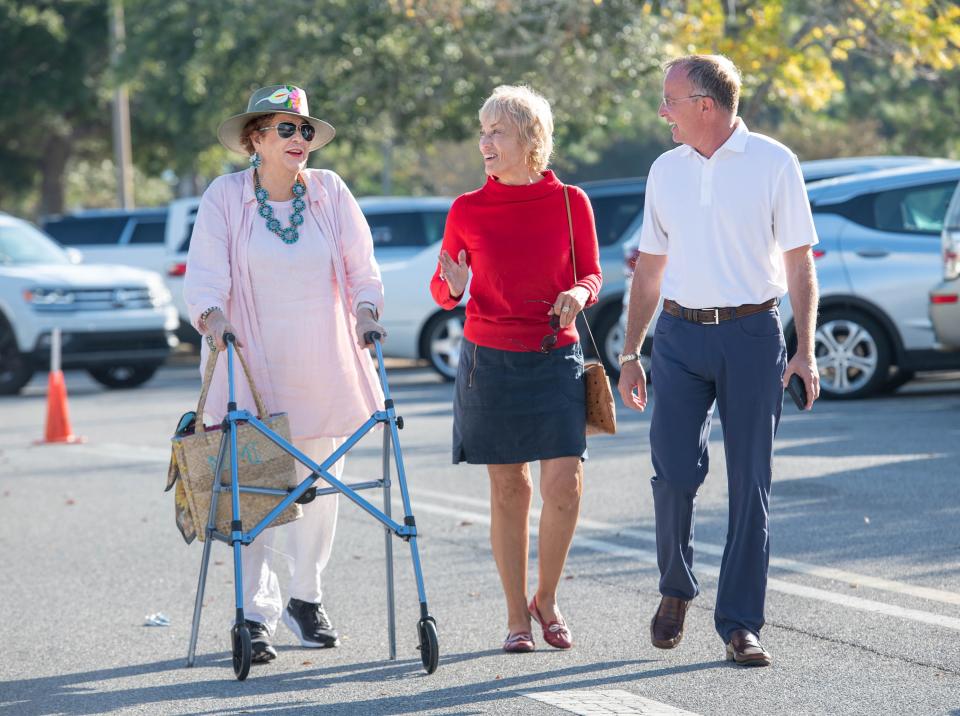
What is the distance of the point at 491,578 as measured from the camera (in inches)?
278

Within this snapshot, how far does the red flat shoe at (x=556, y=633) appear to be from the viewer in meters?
5.70

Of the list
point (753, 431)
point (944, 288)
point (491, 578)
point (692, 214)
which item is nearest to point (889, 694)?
point (753, 431)

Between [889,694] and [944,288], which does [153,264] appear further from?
[889,694]

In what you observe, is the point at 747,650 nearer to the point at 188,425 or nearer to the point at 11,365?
the point at 188,425

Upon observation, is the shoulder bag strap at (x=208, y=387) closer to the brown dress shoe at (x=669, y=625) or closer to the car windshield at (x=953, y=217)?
the brown dress shoe at (x=669, y=625)

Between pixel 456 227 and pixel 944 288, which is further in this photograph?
pixel 944 288

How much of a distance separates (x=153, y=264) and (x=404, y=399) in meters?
8.79

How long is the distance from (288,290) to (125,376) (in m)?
13.3

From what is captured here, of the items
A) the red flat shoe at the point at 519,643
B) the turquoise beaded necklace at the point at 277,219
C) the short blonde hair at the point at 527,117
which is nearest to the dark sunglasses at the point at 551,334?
the short blonde hair at the point at 527,117

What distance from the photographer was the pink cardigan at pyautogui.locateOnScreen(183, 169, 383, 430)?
5.70 meters

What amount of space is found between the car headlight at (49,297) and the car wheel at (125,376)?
47.7 inches

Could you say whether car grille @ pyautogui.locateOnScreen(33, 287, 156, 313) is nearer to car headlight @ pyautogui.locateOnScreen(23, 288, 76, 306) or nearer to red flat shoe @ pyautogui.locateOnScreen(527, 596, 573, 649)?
car headlight @ pyautogui.locateOnScreen(23, 288, 76, 306)

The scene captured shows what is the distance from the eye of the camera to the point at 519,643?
5.67 meters

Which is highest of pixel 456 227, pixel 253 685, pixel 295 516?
pixel 456 227
